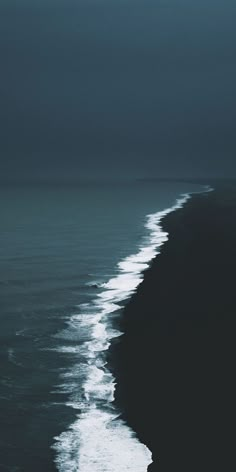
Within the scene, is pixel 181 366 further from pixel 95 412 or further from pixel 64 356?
pixel 64 356

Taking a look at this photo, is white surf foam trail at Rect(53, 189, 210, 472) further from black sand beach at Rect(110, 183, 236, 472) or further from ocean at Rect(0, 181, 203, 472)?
black sand beach at Rect(110, 183, 236, 472)

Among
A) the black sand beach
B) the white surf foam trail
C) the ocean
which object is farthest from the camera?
the ocean

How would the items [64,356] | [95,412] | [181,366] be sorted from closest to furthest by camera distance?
1. [95,412]
2. [181,366]
3. [64,356]

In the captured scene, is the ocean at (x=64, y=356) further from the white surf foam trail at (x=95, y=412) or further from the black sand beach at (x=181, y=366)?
the black sand beach at (x=181, y=366)

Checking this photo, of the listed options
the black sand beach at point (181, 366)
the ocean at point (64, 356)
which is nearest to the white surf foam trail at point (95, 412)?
the ocean at point (64, 356)


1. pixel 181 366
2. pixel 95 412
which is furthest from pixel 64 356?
pixel 95 412

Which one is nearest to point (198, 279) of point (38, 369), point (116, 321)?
point (116, 321)

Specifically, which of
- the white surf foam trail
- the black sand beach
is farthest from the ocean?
the black sand beach
